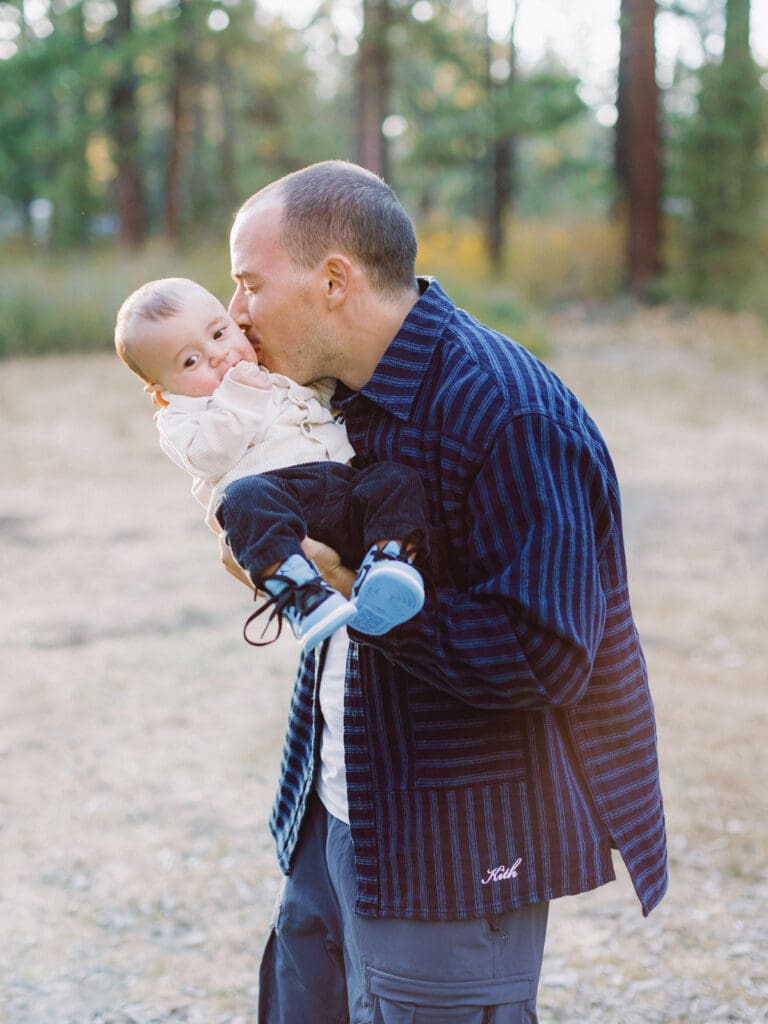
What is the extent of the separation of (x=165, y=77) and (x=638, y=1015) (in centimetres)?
2484

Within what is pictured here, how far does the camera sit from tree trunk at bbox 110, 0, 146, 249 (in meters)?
25.0

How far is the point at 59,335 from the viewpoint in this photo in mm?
16312

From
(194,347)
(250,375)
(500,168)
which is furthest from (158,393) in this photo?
(500,168)

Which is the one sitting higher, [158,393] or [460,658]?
[158,393]

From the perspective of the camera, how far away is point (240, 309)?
2.00 m

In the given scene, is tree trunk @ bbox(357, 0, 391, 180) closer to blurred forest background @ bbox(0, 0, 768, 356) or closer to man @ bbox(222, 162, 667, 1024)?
blurred forest background @ bbox(0, 0, 768, 356)

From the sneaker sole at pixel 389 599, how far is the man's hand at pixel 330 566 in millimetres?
178

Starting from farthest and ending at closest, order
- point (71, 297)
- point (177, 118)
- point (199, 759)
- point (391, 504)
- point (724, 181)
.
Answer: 1. point (177, 118)
2. point (724, 181)
3. point (71, 297)
4. point (199, 759)
5. point (391, 504)

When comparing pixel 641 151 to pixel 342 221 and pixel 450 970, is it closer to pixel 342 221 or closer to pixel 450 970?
pixel 342 221

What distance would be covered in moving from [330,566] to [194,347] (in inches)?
19.9

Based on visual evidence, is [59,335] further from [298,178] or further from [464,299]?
[298,178]

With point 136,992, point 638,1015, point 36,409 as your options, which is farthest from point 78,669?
point 36,409

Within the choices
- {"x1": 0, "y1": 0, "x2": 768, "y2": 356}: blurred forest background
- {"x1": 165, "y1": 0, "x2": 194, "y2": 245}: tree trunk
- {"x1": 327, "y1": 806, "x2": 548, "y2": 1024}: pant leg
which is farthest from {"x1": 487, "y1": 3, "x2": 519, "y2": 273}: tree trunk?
{"x1": 327, "y1": 806, "x2": 548, "y2": 1024}: pant leg

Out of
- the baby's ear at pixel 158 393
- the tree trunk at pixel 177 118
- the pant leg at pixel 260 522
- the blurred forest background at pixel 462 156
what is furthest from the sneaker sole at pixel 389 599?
the tree trunk at pixel 177 118
